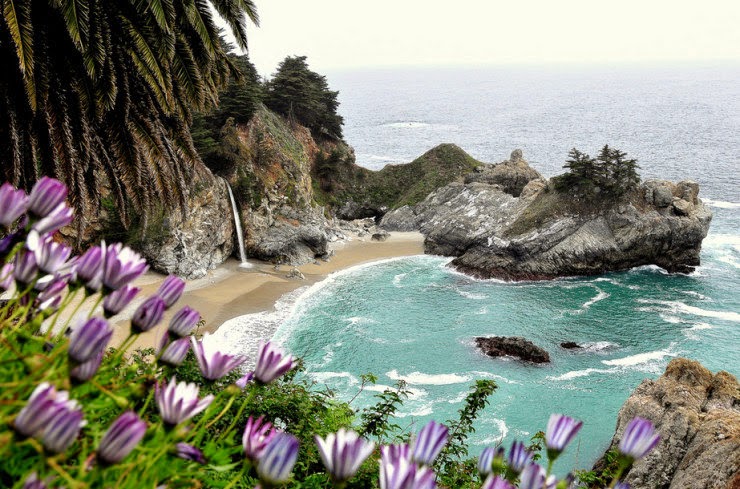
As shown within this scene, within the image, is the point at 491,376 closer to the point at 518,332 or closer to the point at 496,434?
the point at 496,434

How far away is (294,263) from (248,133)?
10.5 m

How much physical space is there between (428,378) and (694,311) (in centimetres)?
1817

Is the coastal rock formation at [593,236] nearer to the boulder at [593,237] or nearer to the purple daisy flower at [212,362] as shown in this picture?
the boulder at [593,237]

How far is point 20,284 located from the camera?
8.12ft

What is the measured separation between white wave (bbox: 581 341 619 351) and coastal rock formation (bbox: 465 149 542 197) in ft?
81.2

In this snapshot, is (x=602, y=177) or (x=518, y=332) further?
(x=602, y=177)

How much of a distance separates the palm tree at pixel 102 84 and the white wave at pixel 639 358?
79.4 feet

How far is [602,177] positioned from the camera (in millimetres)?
42625

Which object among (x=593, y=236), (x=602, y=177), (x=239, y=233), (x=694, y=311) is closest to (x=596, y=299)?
(x=694, y=311)

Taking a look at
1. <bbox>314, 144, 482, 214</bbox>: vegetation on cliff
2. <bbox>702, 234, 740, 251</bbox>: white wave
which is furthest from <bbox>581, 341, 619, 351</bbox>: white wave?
<bbox>314, 144, 482, 214</bbox>: vegetation on cliff

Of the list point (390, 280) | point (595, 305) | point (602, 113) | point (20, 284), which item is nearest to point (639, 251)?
point (595, 305)

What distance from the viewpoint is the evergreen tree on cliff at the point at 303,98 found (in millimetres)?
51406

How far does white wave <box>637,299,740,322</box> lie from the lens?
33219mm

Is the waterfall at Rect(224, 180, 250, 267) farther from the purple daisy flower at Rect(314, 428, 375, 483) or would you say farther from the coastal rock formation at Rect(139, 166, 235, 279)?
the purple daisy flower at Rect(314, 428, 375, 483)
